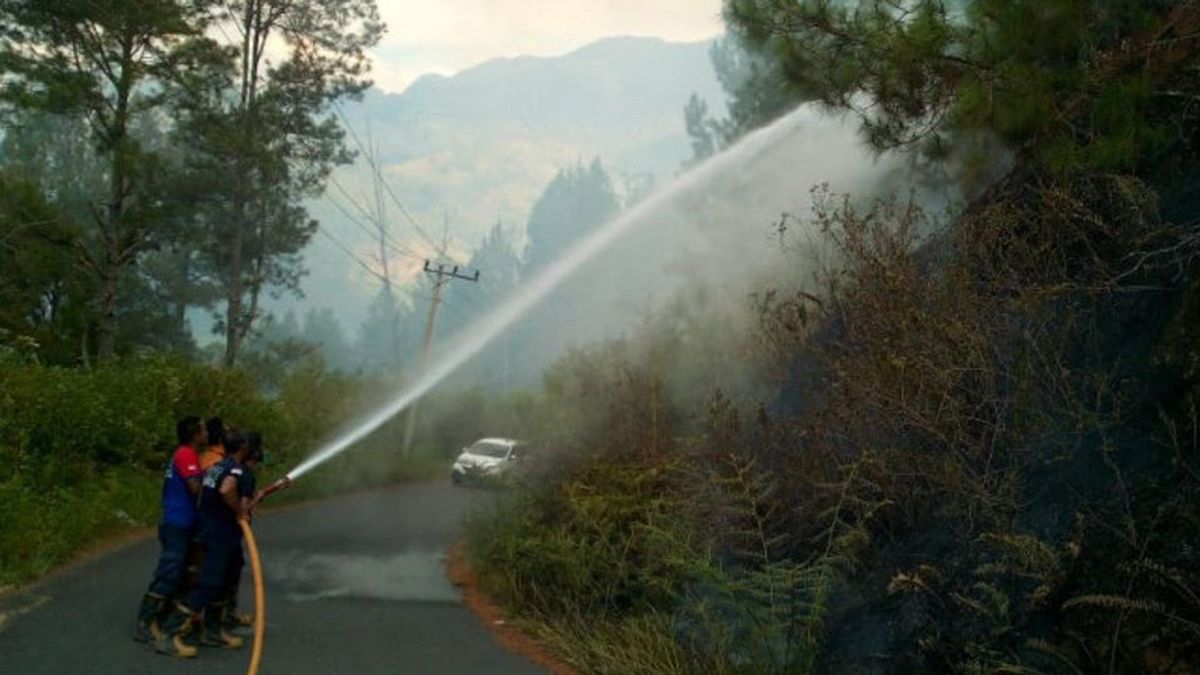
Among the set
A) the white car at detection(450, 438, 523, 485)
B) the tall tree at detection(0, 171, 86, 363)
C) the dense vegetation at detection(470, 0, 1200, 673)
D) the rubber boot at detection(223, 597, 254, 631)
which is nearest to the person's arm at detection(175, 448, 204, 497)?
the rubber boot at detection(223, 597, 254, 631)

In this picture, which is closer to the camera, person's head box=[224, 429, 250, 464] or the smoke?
person's head box=[224, 429, 250, 464]

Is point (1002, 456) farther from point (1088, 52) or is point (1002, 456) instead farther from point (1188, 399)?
point (1088, 52)

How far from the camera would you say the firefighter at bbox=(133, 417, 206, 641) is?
8383 mm

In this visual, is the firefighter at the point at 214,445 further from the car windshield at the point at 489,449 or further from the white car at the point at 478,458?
the car windshield at the point at 489,449

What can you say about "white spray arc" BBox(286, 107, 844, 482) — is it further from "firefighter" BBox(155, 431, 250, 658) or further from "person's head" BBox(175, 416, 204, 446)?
"firefighter" BBox(155, 431, 250, 658)

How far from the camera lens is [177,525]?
8.49m

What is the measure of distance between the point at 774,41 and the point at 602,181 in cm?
14336

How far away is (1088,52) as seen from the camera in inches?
295

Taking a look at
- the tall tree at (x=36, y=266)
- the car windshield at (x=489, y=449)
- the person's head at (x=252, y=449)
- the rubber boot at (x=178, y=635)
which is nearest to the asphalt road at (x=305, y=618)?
the rubber boot at (x=178, y=635)

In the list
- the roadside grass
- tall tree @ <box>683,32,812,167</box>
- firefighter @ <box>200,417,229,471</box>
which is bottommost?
the roadside grass

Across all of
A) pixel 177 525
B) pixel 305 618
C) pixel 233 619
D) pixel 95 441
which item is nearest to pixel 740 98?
pixel 95 441

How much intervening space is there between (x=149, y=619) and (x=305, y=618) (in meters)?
1.69

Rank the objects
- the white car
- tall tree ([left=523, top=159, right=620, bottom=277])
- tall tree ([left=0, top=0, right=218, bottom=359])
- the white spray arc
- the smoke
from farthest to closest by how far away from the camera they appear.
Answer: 1. tall tree ([left=523, top=159, right=620, bottom=277])
2. the white car
3. tall tree ([left=0, top=0, right=218, bottom=359])
4. the white spray arc
5. the smoke

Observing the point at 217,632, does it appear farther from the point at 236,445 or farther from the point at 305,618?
the point at 236,445
